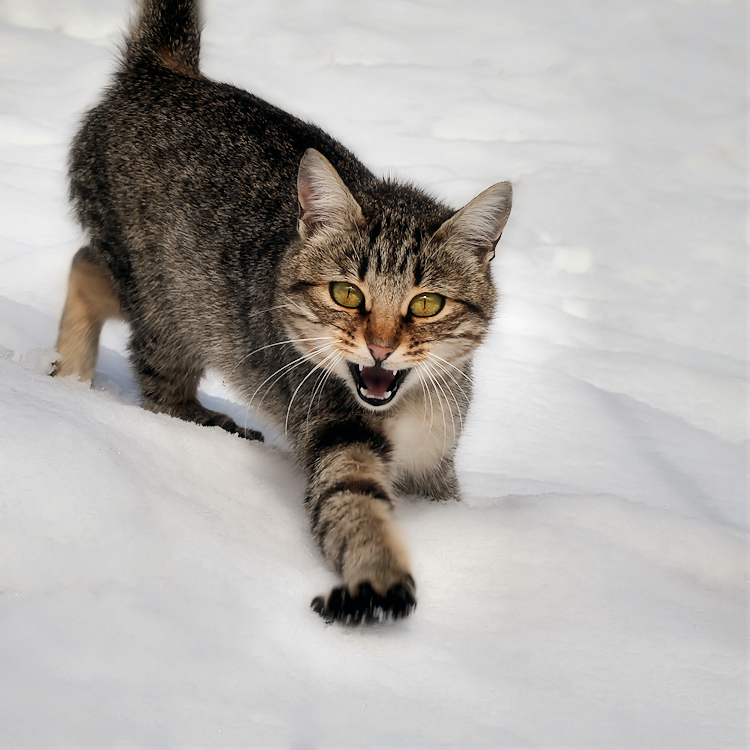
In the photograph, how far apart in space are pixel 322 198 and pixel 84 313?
1.19m

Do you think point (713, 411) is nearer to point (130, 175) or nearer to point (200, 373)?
point (200, 373)

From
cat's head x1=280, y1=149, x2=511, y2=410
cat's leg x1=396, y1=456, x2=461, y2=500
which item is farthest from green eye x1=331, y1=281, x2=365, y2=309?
cat's leg x1=396, y1=456, x2=461, y2=500

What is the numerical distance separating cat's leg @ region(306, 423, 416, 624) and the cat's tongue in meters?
0.19

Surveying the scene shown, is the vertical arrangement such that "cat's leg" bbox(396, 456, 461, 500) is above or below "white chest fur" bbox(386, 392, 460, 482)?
below

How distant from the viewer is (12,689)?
4.13 ft

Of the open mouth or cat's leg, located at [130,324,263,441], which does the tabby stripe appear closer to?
the open mouth

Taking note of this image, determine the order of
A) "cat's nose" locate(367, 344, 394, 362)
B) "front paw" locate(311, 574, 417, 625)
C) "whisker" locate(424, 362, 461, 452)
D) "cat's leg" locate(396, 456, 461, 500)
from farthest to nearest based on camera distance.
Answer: "cat's leg" locate(396, 456, 461, 500), "whisker" locate(424, 362, 461, 452), "cat's nose" locate(367, 344, 394, 362), "front paw" locate(311, 574, 417, 625)

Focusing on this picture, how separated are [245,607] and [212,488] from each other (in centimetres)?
52

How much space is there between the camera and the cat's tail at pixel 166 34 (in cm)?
298

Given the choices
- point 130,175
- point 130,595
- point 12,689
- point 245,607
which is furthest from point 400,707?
point 130,175

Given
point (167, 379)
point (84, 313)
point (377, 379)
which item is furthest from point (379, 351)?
point (84, 313)

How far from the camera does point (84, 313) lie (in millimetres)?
2947

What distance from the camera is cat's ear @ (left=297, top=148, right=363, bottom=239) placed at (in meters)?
2.15

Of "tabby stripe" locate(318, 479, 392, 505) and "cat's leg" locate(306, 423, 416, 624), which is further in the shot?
"tabby stripe" locate(318, 479, 392, 505)
